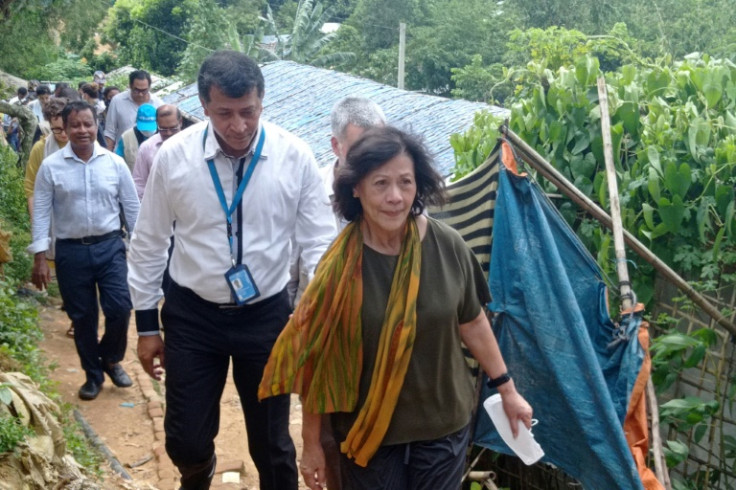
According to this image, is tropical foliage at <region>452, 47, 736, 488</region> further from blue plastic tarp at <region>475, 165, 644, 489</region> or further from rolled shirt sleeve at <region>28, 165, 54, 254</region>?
rolled shirt sleeve at <region>28, 165, 54, 254</region>

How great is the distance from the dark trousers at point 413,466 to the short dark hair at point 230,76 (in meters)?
1.48

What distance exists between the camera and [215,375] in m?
3.86

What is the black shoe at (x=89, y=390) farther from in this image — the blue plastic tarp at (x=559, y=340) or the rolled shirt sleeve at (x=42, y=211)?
the blue plastic tarp at (x=559, y=340)

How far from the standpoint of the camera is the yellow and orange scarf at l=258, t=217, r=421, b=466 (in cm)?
298

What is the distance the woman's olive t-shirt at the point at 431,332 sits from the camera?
9.89ft

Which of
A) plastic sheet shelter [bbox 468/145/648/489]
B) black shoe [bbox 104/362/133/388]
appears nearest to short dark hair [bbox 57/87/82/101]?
black shoe [bbox 104/362/133/388]

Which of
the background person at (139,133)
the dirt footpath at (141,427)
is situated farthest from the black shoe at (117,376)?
the background person at (139,133)

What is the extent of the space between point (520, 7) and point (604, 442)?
1165 inches

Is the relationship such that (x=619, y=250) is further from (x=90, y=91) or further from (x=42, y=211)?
(x=90, y=91)

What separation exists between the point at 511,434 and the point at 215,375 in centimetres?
133

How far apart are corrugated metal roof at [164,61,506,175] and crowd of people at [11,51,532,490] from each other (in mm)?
3058

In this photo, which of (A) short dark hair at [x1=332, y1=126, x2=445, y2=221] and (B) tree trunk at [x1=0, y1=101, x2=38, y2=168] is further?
(B) tree trunk at [x1=0, y1=101, x2=38, y2=168]

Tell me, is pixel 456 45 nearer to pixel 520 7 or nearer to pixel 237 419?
pixel 520 7

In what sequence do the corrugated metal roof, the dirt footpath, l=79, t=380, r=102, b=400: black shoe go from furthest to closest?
the corrugated metal roof, l=79, t=380, r=102, b=400: black shoe, the dirt footpath
